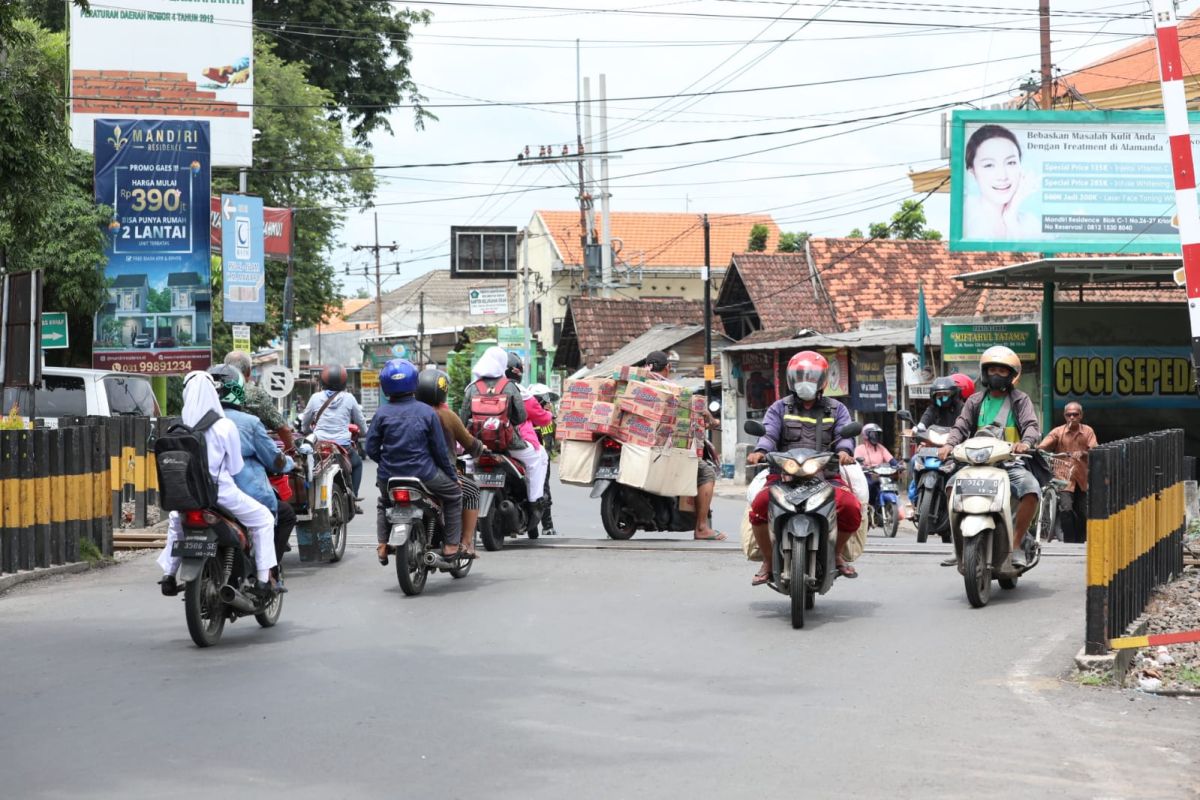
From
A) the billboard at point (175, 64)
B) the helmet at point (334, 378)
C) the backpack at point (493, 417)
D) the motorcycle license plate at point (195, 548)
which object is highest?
the billboard at point (175, 64)

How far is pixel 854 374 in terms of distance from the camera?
3456cm

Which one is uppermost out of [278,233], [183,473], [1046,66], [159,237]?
[1046,66]

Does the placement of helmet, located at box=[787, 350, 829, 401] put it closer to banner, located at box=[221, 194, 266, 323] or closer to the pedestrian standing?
the pedestrian standing

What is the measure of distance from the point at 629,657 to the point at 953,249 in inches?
745

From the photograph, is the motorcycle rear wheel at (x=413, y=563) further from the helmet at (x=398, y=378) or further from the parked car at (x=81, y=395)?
the parked car at (x=81, y=395)

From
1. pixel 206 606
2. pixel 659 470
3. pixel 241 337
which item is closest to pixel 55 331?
pixel 241 337

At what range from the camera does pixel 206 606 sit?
30.6 feet

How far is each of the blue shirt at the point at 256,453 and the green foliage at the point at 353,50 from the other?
3946 centimetres

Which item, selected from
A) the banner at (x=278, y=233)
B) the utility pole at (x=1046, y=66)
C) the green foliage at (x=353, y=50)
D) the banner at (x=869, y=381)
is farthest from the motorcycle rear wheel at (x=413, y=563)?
the green foliage at (x=353, y=50)

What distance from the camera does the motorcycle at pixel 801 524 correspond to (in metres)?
9.70

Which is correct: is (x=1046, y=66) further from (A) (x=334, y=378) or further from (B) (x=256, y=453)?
(B) (x=256, y=453)

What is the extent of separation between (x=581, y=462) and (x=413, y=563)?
4513 millimetres

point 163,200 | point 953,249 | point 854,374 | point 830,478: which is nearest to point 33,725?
point 830,478

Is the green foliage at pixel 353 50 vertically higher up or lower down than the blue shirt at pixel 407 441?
higher up
